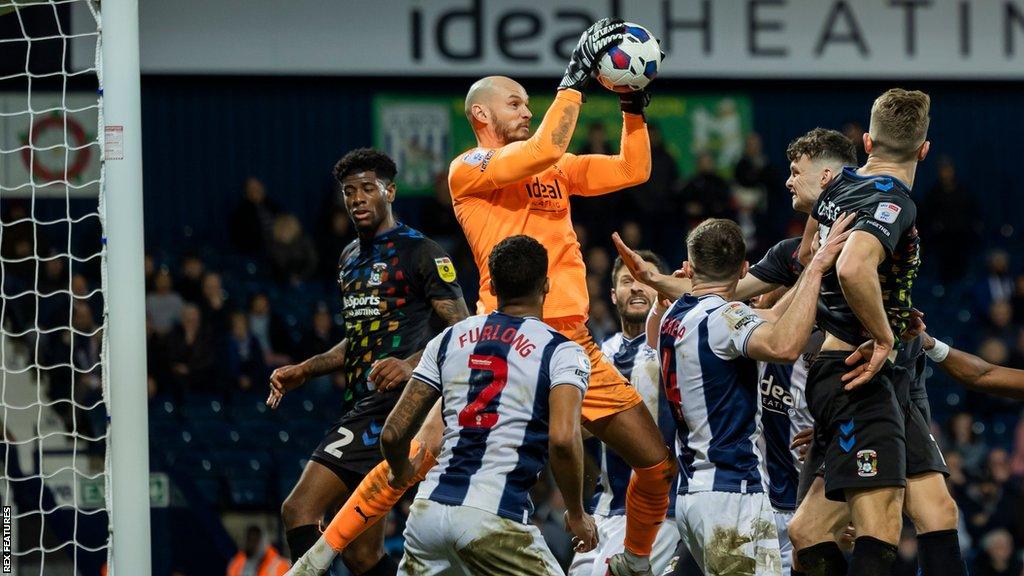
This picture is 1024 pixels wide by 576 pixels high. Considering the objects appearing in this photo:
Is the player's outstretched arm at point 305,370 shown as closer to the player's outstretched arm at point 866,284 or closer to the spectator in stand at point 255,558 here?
the player's outstretched arm at point 866,284

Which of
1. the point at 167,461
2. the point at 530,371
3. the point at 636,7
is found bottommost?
the point at 167,461

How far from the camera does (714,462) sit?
550 centimetres

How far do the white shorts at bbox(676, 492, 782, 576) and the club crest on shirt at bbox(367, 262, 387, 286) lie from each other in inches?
82.0

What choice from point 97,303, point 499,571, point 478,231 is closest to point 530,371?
point 499,571

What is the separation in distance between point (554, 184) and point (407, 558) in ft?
6.90

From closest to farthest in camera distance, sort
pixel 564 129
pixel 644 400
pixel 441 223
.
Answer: pixel 564 129, pixel 644 400, pixel 441 223

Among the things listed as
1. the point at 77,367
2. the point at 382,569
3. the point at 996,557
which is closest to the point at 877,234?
the point at 382,569

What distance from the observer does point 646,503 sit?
6332mm

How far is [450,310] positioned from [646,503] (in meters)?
1.30

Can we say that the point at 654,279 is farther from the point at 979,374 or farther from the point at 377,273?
the point at 979,374

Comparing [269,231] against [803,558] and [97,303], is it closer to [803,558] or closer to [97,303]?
[97,303]

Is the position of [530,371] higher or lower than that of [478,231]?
lower

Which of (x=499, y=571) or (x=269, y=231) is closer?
(x=499, y=571)

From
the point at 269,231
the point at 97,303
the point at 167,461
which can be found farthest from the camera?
the point at 269,231
